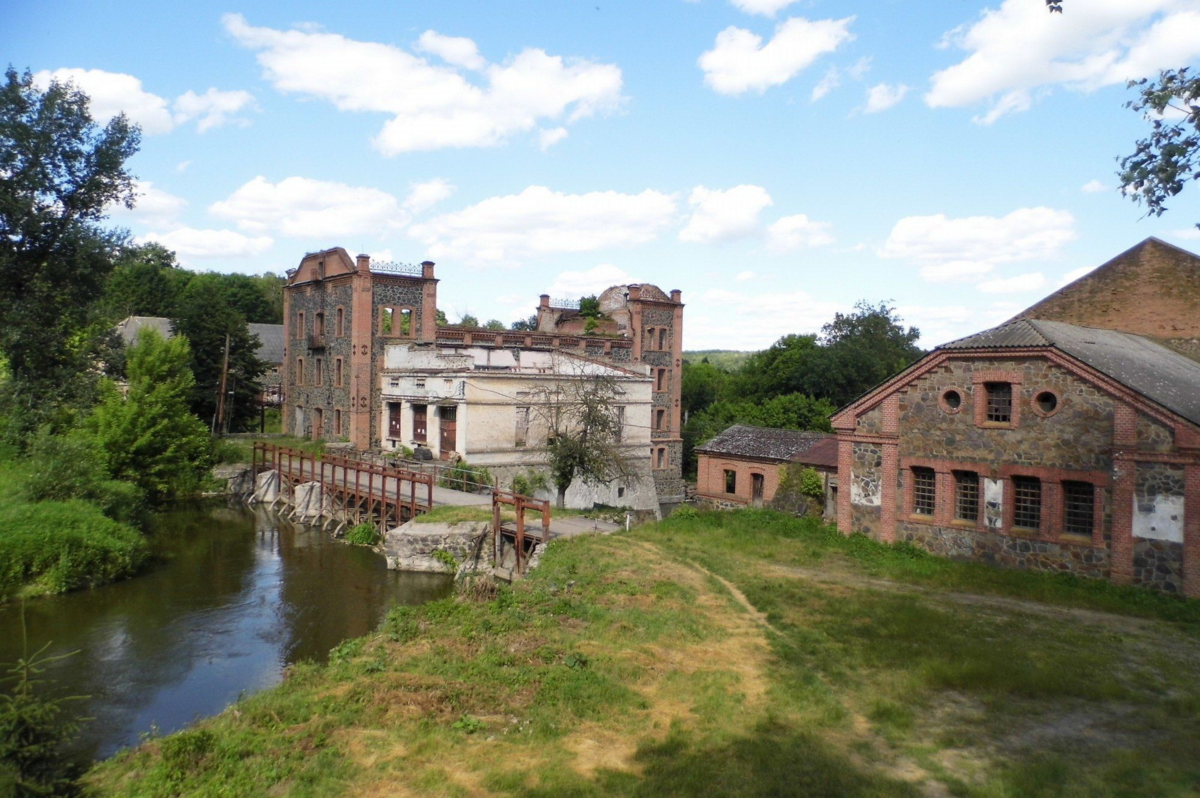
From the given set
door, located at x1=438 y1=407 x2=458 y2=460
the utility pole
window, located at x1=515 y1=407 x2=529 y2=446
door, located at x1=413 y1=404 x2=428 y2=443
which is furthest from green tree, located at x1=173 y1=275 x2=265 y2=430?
window, located at x1=515 y1=407 x2=529 y2=446

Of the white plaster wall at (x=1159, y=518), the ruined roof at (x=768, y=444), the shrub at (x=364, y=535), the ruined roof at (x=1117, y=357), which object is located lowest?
the shrub at (x=364, y=535)

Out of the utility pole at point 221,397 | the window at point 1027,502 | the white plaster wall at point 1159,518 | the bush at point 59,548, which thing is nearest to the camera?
the white plaster wall at point 1159,518

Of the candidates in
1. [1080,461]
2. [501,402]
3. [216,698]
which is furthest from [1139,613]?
[501,402]

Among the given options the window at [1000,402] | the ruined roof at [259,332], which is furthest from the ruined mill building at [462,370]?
the window at [1000,402]

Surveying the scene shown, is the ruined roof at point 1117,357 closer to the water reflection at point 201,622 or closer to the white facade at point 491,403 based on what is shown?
the water reflection at point 201,622

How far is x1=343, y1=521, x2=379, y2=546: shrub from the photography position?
1086 inches

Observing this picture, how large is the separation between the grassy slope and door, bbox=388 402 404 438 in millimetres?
20242

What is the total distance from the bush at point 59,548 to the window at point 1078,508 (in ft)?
76.8

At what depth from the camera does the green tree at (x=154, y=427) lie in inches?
1164

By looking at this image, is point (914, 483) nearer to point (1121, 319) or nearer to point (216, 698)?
point (1121, 319)

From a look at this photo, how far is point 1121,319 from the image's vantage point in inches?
1001

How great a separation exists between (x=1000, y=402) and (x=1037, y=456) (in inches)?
56.5

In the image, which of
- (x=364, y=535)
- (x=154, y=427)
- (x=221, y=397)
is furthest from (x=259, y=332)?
(x=364, y=535)

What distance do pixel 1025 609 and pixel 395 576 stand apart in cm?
1634
